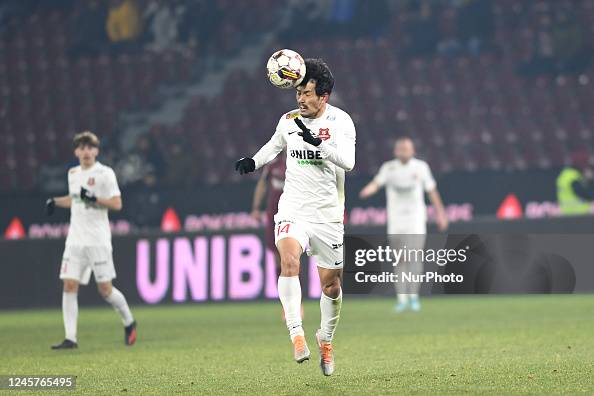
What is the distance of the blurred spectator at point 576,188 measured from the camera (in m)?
20.8

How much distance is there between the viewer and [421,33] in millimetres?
25344

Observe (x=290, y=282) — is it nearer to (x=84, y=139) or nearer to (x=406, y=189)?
(x=84, y=139)

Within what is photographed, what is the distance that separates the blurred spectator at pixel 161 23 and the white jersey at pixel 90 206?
14270mm

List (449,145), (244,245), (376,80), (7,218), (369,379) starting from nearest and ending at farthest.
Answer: (369,379) < (244,245) < (7,218) < (449,145) < (376,80)

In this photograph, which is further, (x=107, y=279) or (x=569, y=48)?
(x=569, y=48)

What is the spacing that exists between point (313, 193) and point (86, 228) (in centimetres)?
413

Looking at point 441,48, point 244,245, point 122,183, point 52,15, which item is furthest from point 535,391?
point 52,15

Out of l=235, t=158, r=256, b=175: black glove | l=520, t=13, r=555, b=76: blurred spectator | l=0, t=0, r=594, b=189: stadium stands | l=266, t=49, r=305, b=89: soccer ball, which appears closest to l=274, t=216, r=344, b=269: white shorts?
l=235, t=158, r=256, b=175: black glove

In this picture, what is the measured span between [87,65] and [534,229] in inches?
430

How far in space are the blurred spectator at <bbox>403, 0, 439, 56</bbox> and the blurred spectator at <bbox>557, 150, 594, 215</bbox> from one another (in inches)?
200

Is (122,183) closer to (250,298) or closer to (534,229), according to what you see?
(250,298)

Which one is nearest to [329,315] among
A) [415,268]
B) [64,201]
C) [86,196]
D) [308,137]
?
[308,137]

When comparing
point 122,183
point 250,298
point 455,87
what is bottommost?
point 250,298

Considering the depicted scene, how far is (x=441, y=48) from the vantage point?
25.3m
